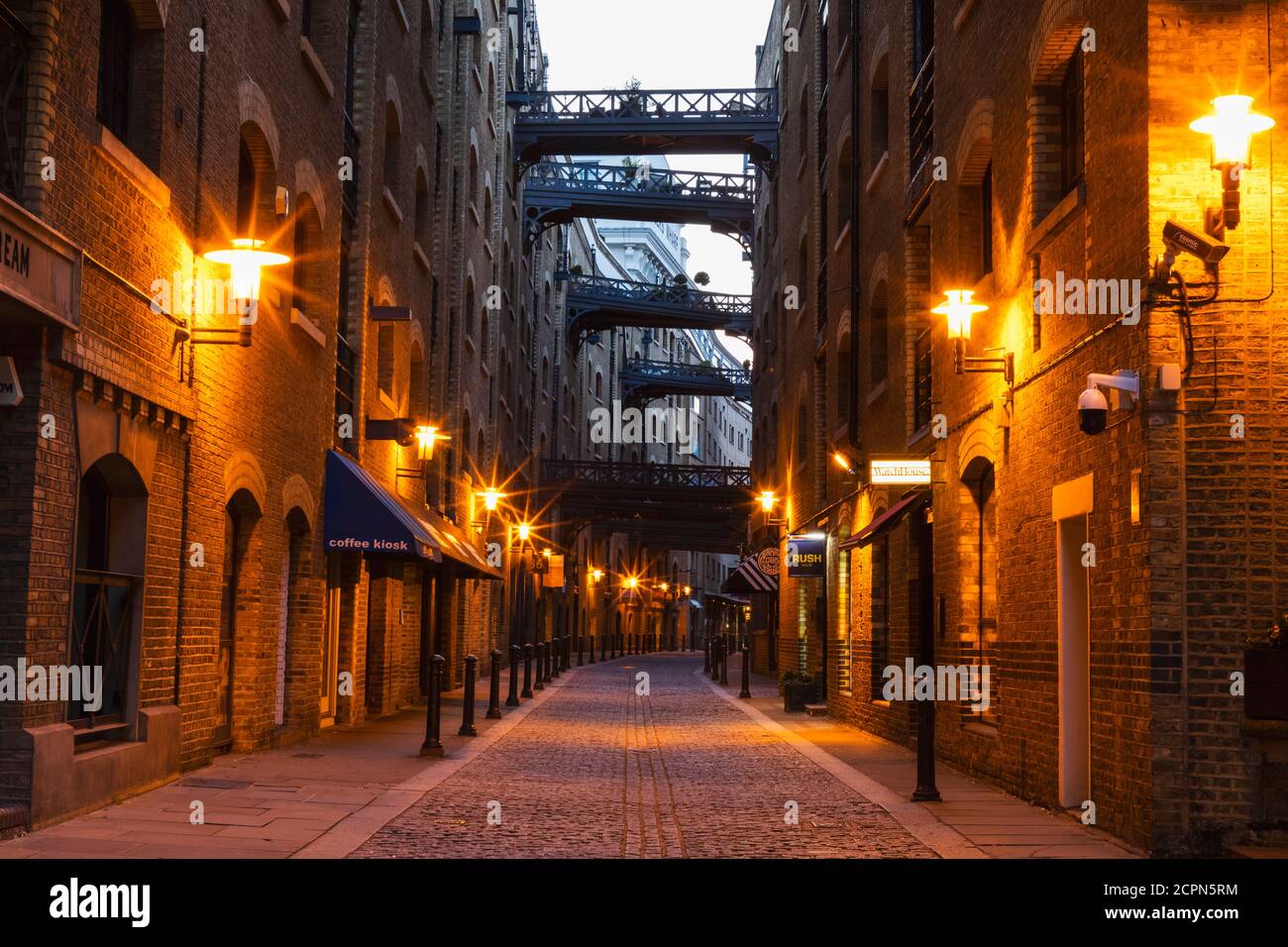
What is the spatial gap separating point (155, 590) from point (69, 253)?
3148 millimetres

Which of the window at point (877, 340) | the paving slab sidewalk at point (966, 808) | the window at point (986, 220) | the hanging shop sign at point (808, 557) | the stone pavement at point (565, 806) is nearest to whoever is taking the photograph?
the stone pavement at point (565, 806)

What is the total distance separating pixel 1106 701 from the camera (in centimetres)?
979

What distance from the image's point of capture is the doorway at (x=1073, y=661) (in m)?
11.0

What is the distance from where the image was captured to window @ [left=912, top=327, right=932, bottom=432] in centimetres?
1695

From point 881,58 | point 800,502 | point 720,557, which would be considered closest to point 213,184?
point 881,58

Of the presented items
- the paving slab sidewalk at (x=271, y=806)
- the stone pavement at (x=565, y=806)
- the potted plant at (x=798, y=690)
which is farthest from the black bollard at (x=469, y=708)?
the potted plant at (x=798, y=690)

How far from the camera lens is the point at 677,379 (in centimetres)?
6366

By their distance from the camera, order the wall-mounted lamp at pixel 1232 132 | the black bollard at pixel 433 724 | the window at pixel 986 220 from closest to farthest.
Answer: the wall-mounted lamp at pixel 1232 132
the window at pixel 986 220
the black bollard at pixel 433 724

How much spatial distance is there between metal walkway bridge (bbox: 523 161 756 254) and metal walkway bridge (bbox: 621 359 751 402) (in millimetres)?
16928

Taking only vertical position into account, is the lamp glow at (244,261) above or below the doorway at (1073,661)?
above

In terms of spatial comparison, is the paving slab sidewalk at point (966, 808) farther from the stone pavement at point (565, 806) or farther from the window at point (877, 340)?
the window at point (877, 340)

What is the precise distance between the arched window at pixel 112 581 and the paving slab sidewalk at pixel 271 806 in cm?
76

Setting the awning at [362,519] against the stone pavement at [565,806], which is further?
the awning at [362,519]
